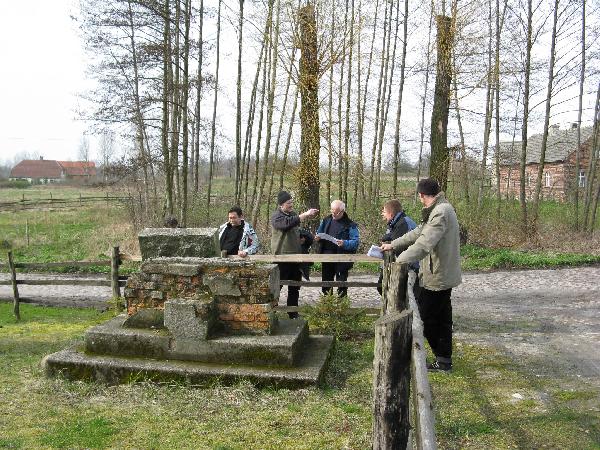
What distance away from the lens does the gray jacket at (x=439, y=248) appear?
16.4 feet

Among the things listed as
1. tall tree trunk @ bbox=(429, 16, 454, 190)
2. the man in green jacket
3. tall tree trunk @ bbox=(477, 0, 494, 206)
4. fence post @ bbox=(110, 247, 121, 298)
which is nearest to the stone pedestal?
the man in green jacket

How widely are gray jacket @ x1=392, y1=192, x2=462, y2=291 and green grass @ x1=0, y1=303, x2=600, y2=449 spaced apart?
39.2 inches

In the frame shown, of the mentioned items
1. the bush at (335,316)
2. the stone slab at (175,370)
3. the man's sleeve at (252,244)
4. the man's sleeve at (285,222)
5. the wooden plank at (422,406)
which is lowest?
the stone slab at (175,370)

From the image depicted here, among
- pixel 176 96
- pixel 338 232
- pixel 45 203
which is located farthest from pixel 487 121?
pixel 45 203

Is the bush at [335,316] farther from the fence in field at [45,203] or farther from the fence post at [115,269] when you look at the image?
the fence in field at [45,203]

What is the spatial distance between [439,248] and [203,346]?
2.56m

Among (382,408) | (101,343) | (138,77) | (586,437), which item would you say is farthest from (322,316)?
(138,77)

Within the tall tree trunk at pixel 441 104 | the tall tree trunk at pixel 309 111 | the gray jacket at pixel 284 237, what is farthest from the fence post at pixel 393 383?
the tall tree trunk at pixel 441 104

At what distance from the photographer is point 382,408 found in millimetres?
2928

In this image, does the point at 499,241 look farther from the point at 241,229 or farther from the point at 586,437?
the point at 586,437

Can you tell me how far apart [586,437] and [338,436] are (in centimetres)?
181

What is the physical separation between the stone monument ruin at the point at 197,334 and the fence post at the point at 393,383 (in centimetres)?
231

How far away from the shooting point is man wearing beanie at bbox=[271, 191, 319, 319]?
7.37m

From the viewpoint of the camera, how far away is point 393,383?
292 centimetres
